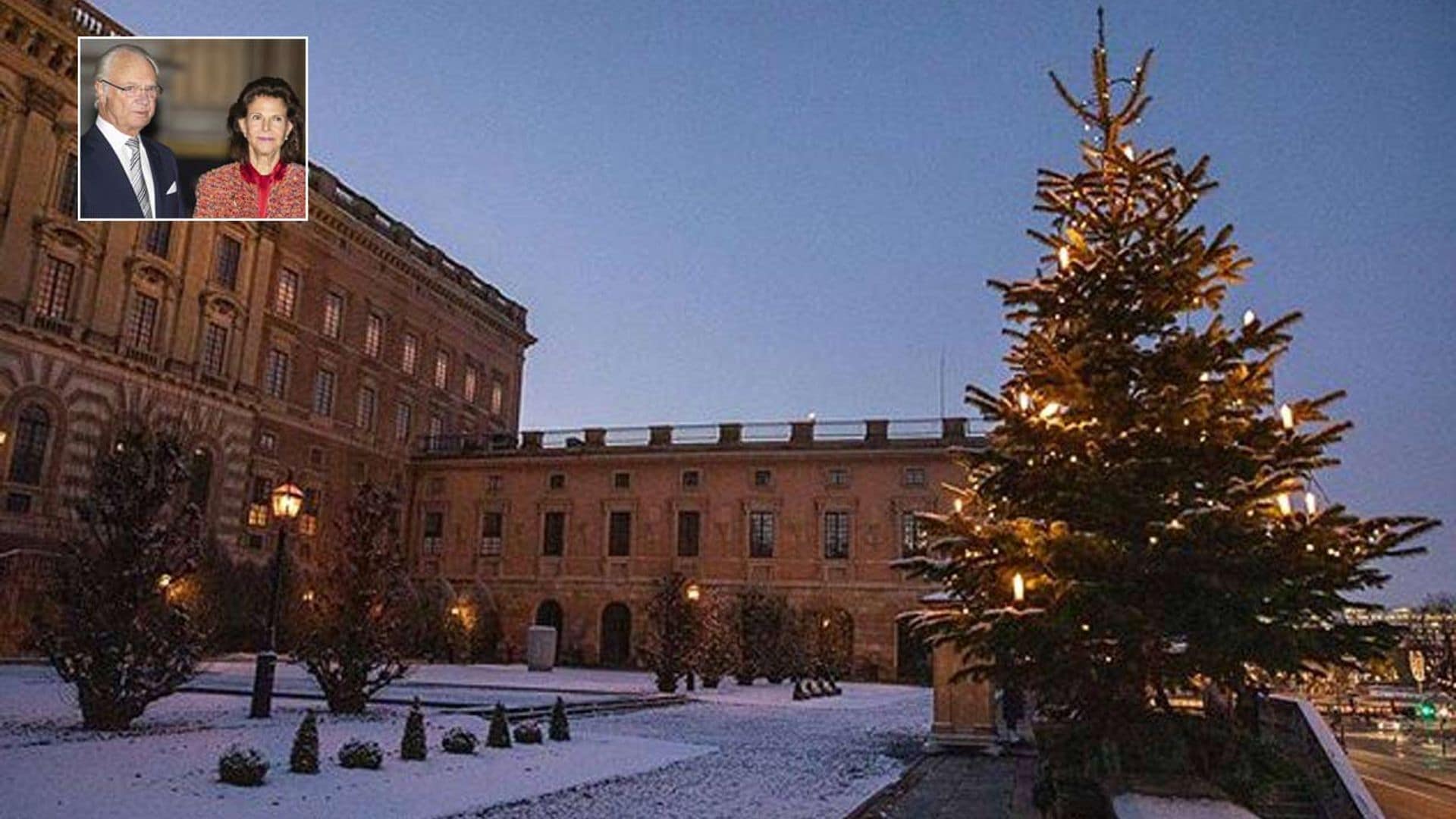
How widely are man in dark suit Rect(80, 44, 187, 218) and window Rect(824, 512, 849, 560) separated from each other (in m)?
31.3

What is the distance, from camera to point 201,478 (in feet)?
123

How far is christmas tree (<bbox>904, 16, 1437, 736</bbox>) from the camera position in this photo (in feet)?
27.7

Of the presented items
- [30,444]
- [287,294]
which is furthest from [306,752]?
[287,294]

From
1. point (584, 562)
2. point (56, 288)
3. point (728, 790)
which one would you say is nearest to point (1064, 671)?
point (728, 790)

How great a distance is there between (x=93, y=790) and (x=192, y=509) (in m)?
7.42

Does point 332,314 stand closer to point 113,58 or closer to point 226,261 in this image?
point 226,261

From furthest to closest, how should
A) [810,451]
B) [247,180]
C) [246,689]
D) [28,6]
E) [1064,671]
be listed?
1. [810,451]
2. [28,6]
3. [246,689]
4. [247,180]
5. [1064,671]

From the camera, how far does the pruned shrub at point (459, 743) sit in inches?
532

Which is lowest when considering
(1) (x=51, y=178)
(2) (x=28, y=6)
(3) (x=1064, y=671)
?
(3) (x=1064, y=671)

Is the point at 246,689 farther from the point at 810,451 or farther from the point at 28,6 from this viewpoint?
the point at 810,451

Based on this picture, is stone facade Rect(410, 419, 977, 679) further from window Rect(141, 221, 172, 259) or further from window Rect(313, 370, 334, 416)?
window Rect(141, 221, 172, 259)

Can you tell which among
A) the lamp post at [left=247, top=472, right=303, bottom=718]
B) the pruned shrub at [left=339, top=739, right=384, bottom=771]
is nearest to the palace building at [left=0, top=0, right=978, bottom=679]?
the lamp post at [left=247, top=472, right=303, bottom=718]

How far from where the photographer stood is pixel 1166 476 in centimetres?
923

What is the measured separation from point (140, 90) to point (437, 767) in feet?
29.0
